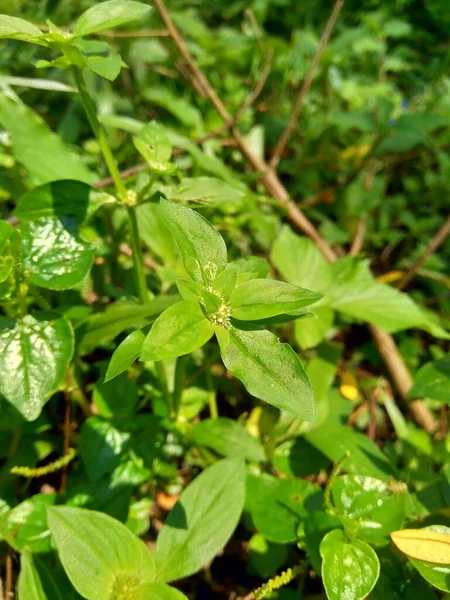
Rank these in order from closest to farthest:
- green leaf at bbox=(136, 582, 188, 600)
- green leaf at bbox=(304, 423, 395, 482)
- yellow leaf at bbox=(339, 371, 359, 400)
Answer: green leaf at bbox=(136, 582, 188, 600) < green leaf at bbox=(304, 423, 395, 482) < yellow leaf at bbox=(339, 371, 359, 400)

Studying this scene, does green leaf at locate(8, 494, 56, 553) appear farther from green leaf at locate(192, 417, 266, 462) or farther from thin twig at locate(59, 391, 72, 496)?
green leaf at locate(192, 417, 266, 462)

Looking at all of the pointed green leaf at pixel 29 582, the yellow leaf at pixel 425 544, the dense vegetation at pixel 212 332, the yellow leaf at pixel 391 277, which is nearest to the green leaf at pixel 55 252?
the dense vegetation at pixel 212 332

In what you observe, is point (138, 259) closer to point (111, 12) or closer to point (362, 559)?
point (111, 12)

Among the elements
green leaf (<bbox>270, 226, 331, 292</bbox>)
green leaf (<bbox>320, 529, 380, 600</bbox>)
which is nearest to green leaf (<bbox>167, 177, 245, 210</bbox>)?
green leaf (<bbox>270, 226, 331, 292</bbox>)

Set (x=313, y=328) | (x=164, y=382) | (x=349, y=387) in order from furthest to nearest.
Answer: (x=349, y=387) → (x=313, y=328) → (x=164, y=382)

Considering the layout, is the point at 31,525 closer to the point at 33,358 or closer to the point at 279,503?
the point at 33,358

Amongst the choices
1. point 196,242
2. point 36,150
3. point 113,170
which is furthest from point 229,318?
point 36,150
